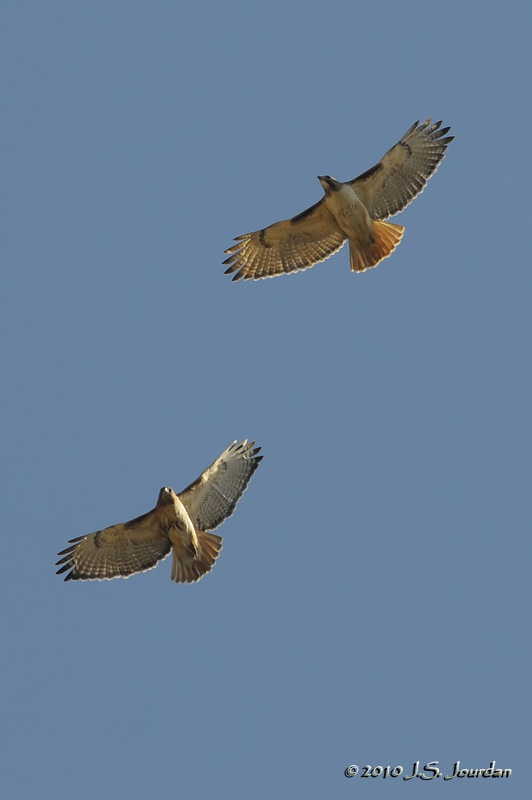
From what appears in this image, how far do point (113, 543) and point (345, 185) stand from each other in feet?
16.9

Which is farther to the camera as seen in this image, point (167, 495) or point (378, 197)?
point (378, 197)

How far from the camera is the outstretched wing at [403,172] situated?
59.7ft

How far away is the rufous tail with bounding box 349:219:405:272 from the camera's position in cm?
1816

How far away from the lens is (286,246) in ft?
62.9

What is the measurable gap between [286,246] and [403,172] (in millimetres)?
1872

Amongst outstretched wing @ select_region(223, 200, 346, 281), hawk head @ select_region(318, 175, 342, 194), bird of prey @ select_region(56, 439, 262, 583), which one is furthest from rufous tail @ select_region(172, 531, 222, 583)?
hawk head @ select_region(318, 175, 342, 194)

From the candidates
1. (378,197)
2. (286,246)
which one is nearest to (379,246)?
(378,197)

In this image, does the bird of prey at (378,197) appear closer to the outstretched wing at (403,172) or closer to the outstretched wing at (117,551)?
the outstretched wing at (403,172)

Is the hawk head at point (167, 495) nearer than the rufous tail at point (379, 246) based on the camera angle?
Yes

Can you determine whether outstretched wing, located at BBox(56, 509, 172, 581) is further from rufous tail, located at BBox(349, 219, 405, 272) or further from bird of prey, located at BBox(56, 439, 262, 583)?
rufous tail, located at BBox(349, 219, 405, 272)

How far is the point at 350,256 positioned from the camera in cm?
1839

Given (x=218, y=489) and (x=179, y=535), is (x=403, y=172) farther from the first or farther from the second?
(x=179, y=535)

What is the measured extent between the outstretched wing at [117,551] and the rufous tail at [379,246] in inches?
161

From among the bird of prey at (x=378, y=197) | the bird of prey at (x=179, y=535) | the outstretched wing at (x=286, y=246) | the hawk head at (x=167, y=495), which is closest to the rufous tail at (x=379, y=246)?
the bird of prey at (x=378, y=197)
